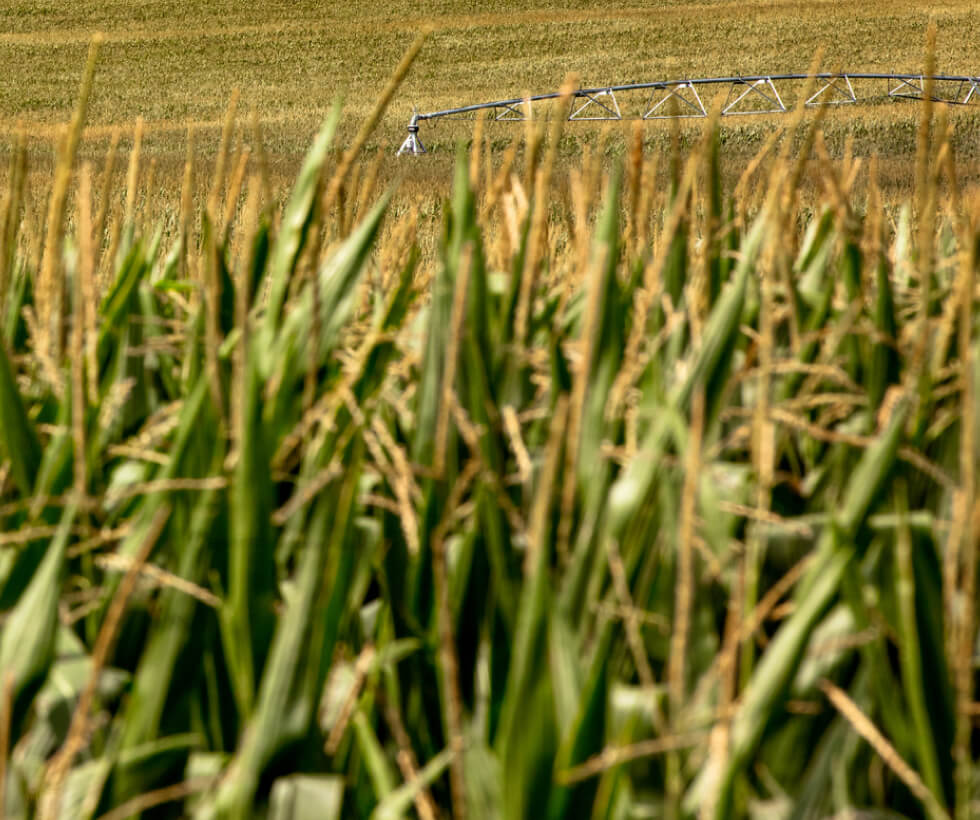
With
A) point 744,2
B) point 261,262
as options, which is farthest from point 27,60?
point 261,262

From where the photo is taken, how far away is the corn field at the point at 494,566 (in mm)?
601

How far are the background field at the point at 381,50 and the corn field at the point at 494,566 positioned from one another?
1398 centimetres

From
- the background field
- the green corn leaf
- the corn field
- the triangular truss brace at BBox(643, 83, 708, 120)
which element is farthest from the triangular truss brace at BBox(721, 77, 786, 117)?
the green corn leaf

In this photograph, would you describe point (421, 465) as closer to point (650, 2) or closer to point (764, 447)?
point (764, 447)

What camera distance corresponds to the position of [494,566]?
68cm

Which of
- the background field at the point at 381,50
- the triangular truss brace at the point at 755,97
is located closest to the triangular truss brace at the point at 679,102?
the triangular truss brace at the point at 755,97

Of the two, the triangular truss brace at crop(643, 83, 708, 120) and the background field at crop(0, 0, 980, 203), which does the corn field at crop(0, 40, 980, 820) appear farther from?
the triangular truss brace at crop(643, 83, 708, 120)

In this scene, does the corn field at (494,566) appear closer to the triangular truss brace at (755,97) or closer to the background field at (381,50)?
the triangular truss brace at (755,97)

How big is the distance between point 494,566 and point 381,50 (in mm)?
25829

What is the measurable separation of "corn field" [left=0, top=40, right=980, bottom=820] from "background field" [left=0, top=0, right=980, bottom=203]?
13985mm

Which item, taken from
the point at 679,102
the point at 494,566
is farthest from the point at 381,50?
the point at 494,566

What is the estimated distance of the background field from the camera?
66.9 feet

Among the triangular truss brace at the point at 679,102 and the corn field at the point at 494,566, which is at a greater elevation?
the triangular truss brace at the point at 679,102

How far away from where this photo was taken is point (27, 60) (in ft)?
83.2
